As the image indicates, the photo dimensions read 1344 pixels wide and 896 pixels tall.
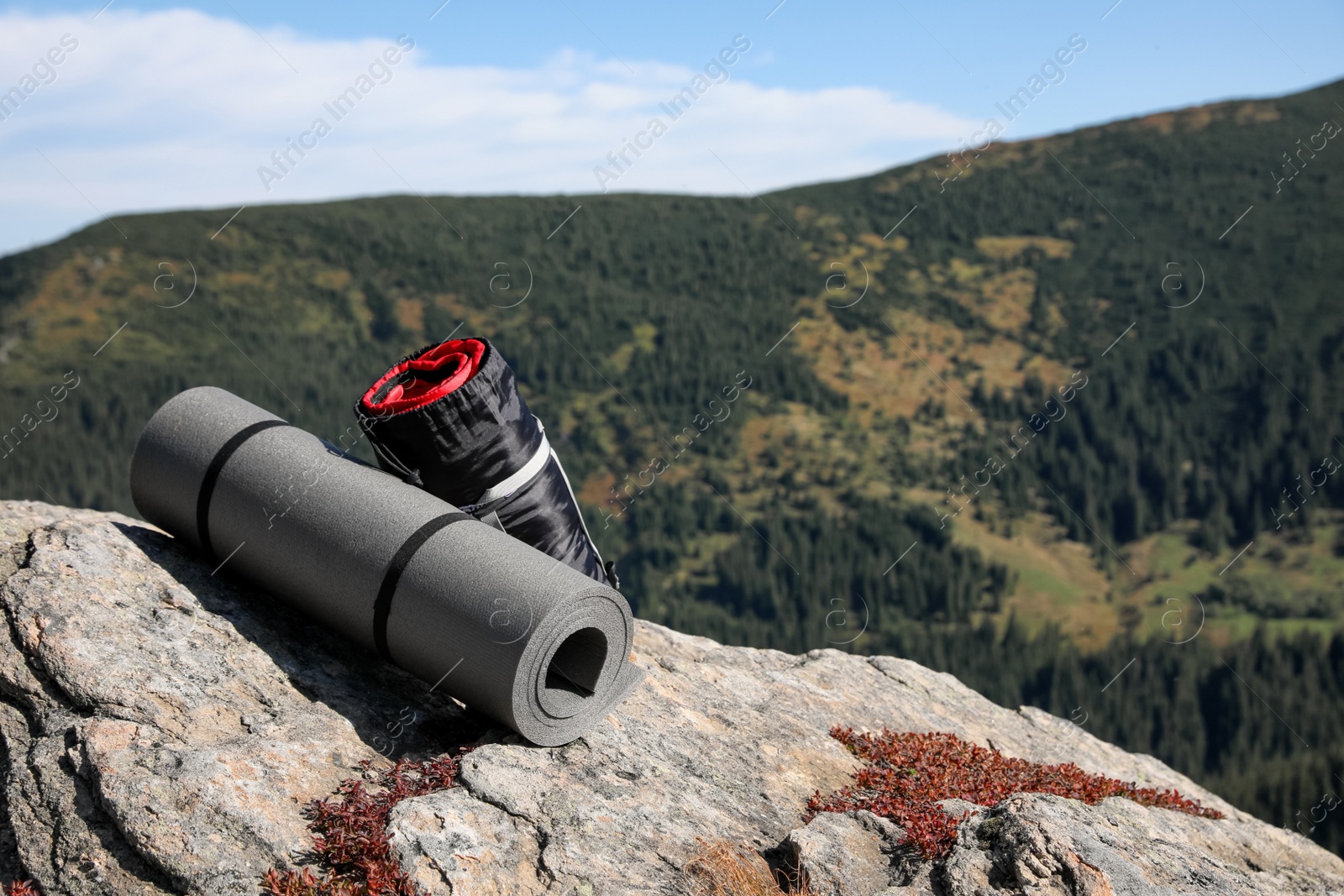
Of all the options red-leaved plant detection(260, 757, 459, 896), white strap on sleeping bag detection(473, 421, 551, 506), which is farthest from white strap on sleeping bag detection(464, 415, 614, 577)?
red-leaved plant detection(260, 757, 459, 896)

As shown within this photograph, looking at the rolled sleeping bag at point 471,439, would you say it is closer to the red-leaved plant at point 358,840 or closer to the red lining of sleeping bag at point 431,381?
the red lining of sleeping bag at point 431,381

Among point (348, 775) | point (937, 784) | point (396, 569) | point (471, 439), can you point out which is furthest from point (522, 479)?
point (937, 784)

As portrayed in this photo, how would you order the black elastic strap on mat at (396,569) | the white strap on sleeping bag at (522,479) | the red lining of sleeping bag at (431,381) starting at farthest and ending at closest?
the white strap on sleeping bag at (522,479) < the red lining of sleeping bag at (431,381) < the black elastic strap on mat at (396,569)

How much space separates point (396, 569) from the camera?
9.83 meters

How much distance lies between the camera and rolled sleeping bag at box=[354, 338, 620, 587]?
10680 millimetres

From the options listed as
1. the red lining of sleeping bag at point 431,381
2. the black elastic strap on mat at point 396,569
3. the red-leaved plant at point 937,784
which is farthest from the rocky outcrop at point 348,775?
the red lining of sleeping bag at point 431,381

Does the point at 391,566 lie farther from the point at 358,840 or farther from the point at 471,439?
the point at 358,840

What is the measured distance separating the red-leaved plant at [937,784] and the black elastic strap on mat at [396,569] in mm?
4310

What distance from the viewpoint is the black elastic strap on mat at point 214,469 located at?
35.9 ft

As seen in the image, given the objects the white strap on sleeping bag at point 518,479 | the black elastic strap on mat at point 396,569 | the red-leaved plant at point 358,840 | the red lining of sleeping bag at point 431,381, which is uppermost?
the red lining of sleeping bag at point 431,381

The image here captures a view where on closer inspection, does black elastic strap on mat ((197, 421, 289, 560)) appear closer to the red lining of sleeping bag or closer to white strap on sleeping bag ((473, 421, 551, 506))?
the red lining of sleeping bag

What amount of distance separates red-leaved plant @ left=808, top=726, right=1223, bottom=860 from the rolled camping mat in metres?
2.56

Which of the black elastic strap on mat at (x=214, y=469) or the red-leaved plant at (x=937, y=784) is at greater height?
the black elastic strap on mat at (x=214, y=469)

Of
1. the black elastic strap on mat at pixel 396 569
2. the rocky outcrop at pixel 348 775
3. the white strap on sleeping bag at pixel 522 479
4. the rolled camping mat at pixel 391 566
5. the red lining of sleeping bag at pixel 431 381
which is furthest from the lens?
the white strap on sleeping bag at pixel 522 479
